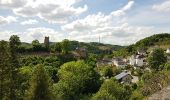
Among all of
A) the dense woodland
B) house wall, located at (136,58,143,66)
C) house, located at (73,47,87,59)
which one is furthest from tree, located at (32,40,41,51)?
house wall, located at (136,58,143,66)

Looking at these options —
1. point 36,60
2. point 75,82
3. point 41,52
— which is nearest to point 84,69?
point 75,82

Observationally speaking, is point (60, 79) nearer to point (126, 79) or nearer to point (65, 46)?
point (126, 79)

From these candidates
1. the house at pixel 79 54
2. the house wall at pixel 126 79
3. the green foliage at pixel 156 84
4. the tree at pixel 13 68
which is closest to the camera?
the green foliage at pixel 156 84

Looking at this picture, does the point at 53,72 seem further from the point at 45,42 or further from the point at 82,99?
the point at 45,42

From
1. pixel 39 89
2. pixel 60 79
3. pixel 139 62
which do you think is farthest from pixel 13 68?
pixel 139 62

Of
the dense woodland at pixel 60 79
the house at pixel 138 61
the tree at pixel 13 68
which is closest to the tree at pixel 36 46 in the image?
the dense woodland at pixel 60 79

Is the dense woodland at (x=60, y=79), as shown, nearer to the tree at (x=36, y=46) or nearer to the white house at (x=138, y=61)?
the tree at (x=36, y=46)
